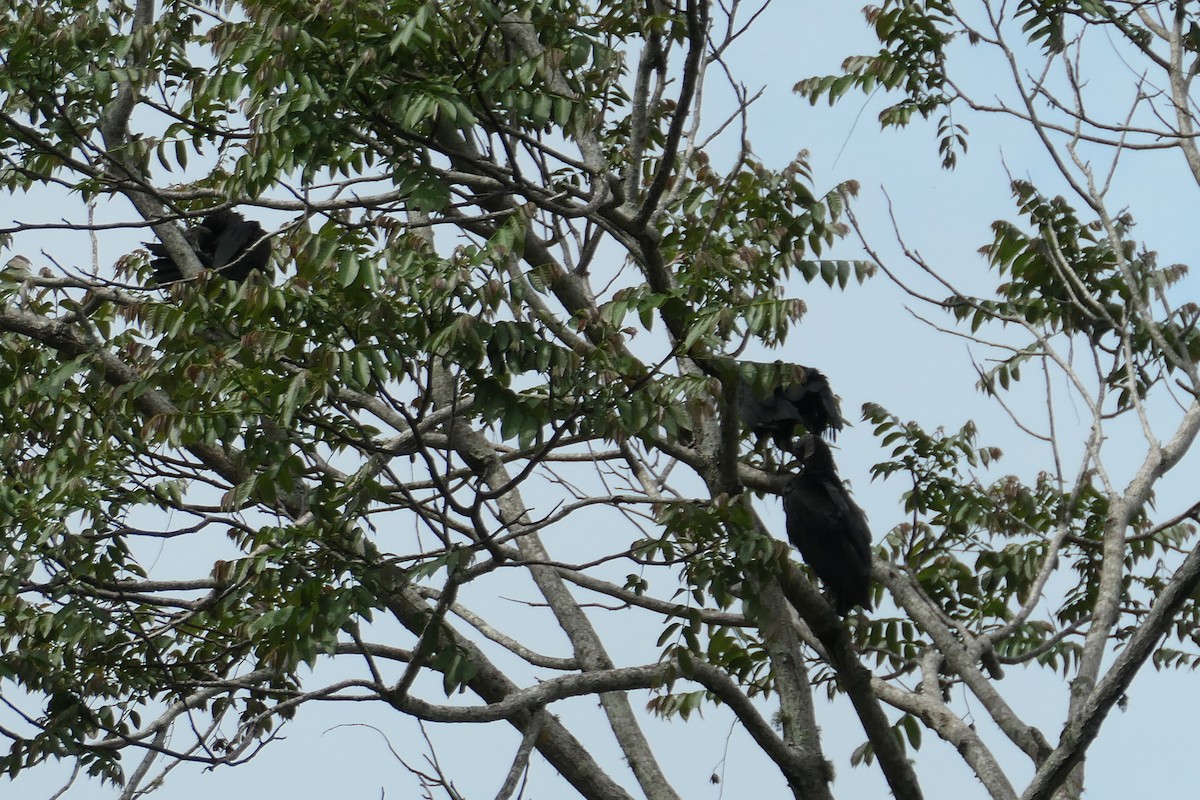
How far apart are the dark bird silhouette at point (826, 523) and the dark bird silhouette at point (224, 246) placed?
2.95 m

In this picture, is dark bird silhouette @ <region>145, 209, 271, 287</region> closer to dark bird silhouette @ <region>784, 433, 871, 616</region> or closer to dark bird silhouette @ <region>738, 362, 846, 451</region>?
dark bird silhouette @ <region>738, 362, 846, 451</region>

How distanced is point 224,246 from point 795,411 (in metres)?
3.23

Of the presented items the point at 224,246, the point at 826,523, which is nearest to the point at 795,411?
the point at 826,523

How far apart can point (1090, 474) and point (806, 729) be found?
2.05m

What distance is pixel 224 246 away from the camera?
6.91 meters

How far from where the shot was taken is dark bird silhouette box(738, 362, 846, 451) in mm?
5973

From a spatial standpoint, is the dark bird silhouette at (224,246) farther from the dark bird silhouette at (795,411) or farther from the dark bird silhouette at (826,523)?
the dark bird silhouette at (826,523)

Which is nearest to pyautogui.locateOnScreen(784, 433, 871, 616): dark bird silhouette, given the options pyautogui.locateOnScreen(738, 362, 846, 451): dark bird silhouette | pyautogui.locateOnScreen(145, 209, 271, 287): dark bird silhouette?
pyautogui.locateOnScreen(738, 362, 846, 451): dark bird silhouette

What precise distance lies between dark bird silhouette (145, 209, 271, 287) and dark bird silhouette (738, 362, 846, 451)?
2.61 m

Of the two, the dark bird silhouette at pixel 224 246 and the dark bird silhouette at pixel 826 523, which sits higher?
the dark bird silhouette at pixel 224 246

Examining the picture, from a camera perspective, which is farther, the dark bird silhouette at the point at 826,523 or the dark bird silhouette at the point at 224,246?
the dark bird silhouette at the point at 224,246

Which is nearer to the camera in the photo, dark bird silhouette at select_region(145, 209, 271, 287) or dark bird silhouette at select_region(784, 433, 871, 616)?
dark bird silhouette at select_region(784, 433, 871, 616)

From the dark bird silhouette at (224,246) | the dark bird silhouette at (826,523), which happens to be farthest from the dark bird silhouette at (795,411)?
the dark bird silhouette at (224,246)

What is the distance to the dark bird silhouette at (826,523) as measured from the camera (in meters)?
5.68
